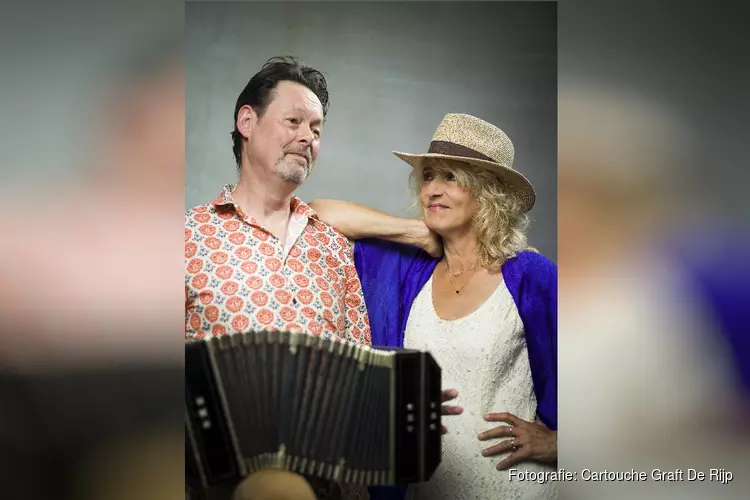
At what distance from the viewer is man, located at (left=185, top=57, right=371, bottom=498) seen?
2.88 m

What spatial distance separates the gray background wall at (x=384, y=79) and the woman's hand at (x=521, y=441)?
1.96 feet

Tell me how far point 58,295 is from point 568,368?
2055 mm

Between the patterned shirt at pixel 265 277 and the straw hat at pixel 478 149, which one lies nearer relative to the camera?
the patterned shirt at pixel 265 277

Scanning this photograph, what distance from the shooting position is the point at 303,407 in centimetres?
267

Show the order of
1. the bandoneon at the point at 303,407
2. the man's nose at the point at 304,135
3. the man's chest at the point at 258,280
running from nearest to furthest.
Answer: the bandoneon at the point at 303,407 < the man's chest at the point at 258,280 < the man's nose at the point at 304,135

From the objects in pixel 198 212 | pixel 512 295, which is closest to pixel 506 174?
pixel 512 295

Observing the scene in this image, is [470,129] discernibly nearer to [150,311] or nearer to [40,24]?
[150,311]

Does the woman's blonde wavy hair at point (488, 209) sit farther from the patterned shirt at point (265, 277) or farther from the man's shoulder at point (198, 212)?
the man's shoulder at point (198, 212)

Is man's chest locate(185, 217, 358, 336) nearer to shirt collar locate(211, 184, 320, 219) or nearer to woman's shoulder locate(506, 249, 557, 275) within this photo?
shirt collar locate(211, 184, 320, 219)

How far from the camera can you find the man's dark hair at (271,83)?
2.99 m

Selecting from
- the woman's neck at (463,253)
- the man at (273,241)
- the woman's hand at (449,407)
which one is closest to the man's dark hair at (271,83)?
the man at (273,241)

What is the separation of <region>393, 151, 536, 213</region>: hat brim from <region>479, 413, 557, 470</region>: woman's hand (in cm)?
74

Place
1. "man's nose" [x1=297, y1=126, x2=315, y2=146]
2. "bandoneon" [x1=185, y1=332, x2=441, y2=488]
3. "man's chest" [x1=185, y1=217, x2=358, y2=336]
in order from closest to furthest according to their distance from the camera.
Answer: "bandoneon" [x1=185, y1=332, x2=441, y2=488]
"man's chest" [x1=185, y1=217, x2=358, y2=336]
"man's nose" [x1=297, y1=126, x2=315, y2=146]

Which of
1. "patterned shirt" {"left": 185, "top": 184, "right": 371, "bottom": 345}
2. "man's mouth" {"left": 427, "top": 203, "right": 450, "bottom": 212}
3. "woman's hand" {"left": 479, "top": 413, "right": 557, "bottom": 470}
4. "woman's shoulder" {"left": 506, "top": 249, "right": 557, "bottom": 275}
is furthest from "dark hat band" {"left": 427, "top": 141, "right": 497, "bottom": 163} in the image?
"woman's hand" {"left": 479, "top": 413, "right": 557, "bottom": 470}
